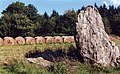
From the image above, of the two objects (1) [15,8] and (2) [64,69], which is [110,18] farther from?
(2) [64,69]

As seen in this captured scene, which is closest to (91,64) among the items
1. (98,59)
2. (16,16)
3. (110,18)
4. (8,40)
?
(98,59)

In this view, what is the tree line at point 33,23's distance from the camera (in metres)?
47.2

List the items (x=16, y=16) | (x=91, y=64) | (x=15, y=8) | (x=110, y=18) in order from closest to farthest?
(x=91, y=64), (x=16, y=16), (x=15, y=8), (x=110, y=18)

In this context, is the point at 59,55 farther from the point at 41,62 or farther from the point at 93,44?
the point at 93,44

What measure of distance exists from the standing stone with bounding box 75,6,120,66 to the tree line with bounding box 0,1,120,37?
98.6 feet

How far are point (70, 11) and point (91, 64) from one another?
126ft

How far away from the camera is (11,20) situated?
158ft

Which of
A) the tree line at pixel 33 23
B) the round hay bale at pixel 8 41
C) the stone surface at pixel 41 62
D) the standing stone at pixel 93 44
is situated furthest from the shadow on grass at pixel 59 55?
the tree line at pixel 33 23

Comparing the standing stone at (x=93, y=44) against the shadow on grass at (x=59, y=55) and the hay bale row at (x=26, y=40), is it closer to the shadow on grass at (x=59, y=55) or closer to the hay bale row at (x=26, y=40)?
the shadow on grass at (x=59, y=55)

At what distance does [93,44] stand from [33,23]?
35848mm

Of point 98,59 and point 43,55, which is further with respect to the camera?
point 43,55

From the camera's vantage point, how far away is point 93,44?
48.9 ft

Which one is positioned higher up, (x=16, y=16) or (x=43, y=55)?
(x=16, y=16)

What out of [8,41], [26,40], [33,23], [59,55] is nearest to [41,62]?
[59,55]
